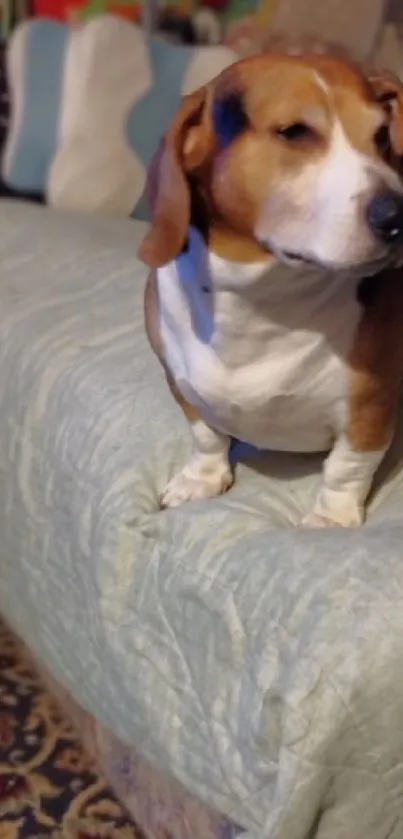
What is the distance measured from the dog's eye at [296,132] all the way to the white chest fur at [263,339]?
0.33ft

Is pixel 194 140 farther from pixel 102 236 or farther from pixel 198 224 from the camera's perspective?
pixel 102 236

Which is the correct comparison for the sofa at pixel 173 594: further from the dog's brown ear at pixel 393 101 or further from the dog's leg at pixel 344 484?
the dog's brown ear at pixel 393 101

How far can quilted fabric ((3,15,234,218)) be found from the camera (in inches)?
72.3

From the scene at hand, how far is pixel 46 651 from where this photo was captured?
3.97 ft

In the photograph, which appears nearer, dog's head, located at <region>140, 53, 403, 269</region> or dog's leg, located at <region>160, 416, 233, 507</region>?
dog's head, located at <region>140, 53, 403, 269</region>

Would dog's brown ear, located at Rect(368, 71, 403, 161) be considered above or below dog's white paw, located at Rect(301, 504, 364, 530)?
above

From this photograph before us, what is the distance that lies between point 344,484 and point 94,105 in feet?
3.92

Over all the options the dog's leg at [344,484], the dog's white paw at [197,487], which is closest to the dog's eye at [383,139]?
the dog's leg at [344,484]

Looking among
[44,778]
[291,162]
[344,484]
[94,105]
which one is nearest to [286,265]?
[291,162]

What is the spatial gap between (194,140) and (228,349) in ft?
0.56

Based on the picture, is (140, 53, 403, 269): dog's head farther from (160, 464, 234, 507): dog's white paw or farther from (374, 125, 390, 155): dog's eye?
(160, 464, 234, 507): dog's white paw

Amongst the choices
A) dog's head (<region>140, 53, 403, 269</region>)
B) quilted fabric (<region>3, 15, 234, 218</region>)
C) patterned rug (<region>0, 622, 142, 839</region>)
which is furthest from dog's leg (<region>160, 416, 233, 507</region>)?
quilted fabric (<region>3, 15, 234, 218</region>)

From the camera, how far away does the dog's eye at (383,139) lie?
758 mm

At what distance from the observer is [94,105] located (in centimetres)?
187
